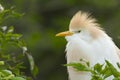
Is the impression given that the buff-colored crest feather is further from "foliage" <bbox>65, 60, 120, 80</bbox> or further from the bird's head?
"foliage" <bbox>65, 60, 120, 80</bbox>

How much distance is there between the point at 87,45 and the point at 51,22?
4.52 m

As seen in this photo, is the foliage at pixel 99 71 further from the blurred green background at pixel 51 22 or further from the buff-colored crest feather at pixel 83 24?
the blurred green background at pixel 51 22

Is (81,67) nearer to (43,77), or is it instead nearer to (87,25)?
(87,25)

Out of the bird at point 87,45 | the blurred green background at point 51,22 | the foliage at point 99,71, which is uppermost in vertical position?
the blurred green background at point 51,22

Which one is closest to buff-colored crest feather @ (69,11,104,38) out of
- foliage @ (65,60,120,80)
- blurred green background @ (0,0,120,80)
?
foliage @ (65,60,120,80)

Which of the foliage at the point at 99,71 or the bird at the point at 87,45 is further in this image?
the bird at the point at 87,45

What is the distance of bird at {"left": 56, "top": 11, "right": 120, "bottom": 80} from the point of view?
8.60 feet

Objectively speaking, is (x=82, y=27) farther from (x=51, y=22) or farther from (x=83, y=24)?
(x=51, y=22)

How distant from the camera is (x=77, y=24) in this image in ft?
8.61

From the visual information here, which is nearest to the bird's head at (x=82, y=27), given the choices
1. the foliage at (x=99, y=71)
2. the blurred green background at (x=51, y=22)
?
the foliage at (x=99, y=71)

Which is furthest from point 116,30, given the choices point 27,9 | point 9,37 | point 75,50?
point 9,37

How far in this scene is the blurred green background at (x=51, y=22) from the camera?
624cm

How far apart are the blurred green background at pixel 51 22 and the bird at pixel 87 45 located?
321 centimetres

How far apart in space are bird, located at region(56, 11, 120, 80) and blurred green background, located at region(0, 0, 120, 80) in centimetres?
321
